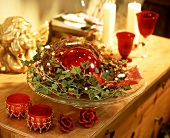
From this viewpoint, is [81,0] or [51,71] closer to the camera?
[51,71]

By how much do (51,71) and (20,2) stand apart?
0.46 m

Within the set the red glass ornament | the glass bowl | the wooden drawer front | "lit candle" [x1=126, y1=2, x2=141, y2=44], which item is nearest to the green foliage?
the glass bowl

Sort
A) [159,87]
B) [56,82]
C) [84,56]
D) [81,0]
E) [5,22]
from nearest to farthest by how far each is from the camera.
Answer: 1. [56,82]
2. [84,56]
3. [5,22]
4. [159,87]
5. [81,0]

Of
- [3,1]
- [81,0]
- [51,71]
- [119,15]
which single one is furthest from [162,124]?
[3,1]

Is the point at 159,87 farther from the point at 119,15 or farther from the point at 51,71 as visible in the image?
the point at 51,71

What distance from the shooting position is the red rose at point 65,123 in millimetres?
1104

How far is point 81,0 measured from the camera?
1928 millimetres

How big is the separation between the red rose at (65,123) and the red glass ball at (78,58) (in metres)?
0.20

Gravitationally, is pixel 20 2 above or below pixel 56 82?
above

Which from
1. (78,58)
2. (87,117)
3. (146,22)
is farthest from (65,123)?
(146,22)

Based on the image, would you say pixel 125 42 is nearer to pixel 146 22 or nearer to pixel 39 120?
pixel 146 22

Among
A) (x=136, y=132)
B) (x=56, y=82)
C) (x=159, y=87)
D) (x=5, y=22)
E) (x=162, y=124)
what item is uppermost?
(x=5, y=22)

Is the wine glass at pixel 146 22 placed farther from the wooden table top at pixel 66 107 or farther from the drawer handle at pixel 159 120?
the drawer handle at pixel 159 120

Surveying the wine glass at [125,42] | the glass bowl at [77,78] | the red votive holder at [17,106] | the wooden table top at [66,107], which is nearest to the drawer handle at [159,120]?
the wooden table top at [66,107]
